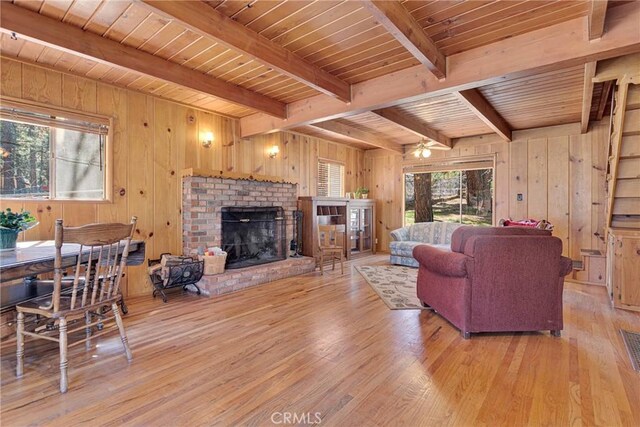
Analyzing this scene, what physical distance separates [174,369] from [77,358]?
78 centimetres

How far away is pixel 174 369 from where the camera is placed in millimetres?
2092

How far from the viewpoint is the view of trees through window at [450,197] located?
620cm

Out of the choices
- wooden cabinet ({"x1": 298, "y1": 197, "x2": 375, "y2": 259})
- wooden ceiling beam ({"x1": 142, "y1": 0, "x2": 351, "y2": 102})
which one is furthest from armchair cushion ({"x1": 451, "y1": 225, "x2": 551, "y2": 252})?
wooden cabinet ({"x1": 298, "y1": 197, "x2": 375, "y2": 259})

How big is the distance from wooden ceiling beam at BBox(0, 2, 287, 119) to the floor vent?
431 centimetres

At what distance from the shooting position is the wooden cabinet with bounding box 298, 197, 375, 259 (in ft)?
18.7

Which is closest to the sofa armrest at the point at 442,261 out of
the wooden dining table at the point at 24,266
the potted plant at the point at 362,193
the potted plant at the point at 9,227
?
the wooden dining table at the point at 24,266

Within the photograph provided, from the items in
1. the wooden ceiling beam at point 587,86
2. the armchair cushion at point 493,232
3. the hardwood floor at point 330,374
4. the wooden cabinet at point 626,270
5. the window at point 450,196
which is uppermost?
the wooden ceiling beam at point 587,86

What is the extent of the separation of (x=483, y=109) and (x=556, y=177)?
2241mm

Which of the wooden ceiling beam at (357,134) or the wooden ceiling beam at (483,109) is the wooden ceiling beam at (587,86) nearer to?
the wooden ceiling beam at (483,109)

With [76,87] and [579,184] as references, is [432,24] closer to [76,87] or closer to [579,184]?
[76,87]

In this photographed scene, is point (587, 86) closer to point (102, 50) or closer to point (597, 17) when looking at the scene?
point (597, 17)

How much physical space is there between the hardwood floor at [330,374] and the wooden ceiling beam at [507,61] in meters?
2.25

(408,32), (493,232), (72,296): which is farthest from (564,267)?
(72,296)

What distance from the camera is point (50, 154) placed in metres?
3.27
